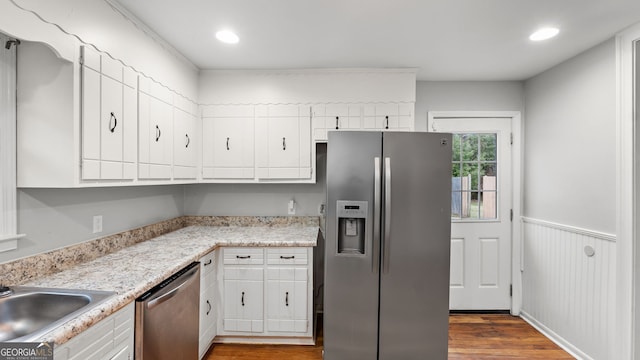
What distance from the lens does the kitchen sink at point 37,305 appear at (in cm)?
122

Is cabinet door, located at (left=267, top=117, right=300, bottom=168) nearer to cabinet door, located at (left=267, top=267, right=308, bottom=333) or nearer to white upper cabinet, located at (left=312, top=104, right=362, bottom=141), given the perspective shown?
white upper cabinet, located at (left=312, top=104, right=362, bottom=141)

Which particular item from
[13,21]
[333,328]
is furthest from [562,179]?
[13,21]

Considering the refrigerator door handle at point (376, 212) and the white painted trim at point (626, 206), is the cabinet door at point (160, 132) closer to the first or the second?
the refrigerator door handle at point (376, 212)

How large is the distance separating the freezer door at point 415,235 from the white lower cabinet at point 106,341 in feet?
5.23

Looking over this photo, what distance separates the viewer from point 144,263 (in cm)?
172

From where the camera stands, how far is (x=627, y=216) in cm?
200

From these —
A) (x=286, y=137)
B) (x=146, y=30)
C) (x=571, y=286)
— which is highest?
(x=146, y=30)

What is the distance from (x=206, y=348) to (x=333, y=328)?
101 cm

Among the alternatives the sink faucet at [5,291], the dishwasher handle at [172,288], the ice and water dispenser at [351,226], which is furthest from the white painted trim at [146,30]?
the ice and water dispenser at [351,226]

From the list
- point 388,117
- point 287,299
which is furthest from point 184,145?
point 388,117

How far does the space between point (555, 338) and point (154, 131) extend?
3.80 meters

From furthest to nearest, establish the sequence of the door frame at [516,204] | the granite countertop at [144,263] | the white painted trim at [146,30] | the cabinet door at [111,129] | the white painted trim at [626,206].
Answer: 1. the door frame at [516,204]
2. the white painted trim at [626,206]
3. the white painted trim at [146,30]
4. the cabinet door at [111,129]
5. the granite countertop at [144,263]

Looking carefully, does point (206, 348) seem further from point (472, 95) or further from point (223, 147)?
point (472, 95)

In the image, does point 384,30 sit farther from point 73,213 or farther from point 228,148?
point 73,213
